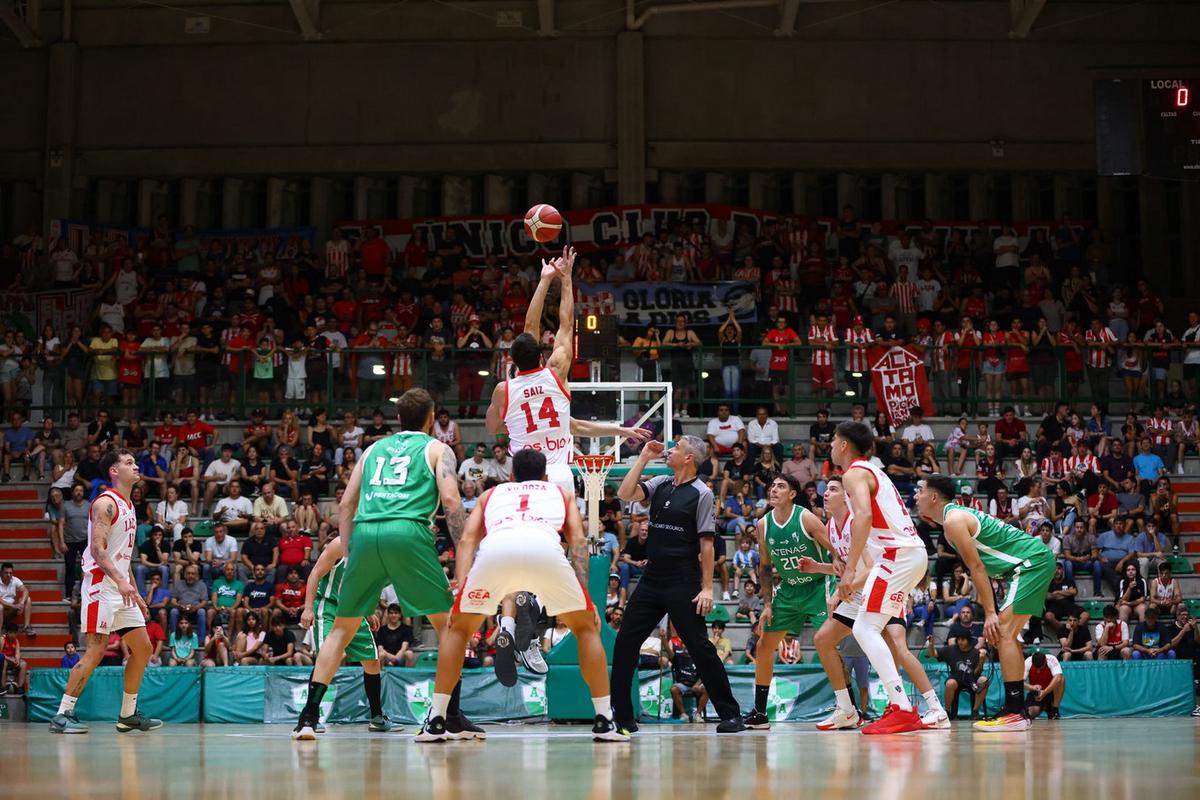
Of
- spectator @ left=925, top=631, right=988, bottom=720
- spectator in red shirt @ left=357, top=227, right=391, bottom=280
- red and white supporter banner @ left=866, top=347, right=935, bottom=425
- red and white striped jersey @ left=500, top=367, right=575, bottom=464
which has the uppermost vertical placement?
spectator in red shirt @ left=357, top=227, right=391, bottom=280

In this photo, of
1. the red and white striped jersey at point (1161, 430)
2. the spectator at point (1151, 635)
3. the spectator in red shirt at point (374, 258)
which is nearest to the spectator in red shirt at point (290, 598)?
the spectator in red shirt at point (374, 258)

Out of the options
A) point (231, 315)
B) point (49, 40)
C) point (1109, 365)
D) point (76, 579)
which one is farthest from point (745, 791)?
point (49, 40)

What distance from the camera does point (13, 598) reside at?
20.7 m

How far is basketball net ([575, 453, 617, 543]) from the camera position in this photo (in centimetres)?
1385

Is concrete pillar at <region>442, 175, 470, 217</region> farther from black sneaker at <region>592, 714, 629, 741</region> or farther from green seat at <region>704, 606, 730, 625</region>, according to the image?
black sneaker at <region>592, 714, 629, 741</region>

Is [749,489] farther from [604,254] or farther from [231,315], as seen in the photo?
[231,315]

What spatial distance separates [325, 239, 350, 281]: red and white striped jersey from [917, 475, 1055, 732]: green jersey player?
2068 cm

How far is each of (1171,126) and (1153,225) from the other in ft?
37.7

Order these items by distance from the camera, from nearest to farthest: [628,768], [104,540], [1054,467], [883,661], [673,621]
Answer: [628,768]
[883,661]
[673,621]
[104,540]
[1054,467]

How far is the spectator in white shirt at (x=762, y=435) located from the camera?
23312 millimetres

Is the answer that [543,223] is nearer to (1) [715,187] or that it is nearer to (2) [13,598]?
(2) [13,598]

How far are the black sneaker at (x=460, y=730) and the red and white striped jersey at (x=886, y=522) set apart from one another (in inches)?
130

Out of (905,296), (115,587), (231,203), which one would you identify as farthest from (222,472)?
(905,296)

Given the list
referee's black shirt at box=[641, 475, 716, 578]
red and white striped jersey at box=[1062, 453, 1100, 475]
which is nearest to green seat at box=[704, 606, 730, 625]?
red and white striped jersey at box=[1062, 453, 1100, 475]
